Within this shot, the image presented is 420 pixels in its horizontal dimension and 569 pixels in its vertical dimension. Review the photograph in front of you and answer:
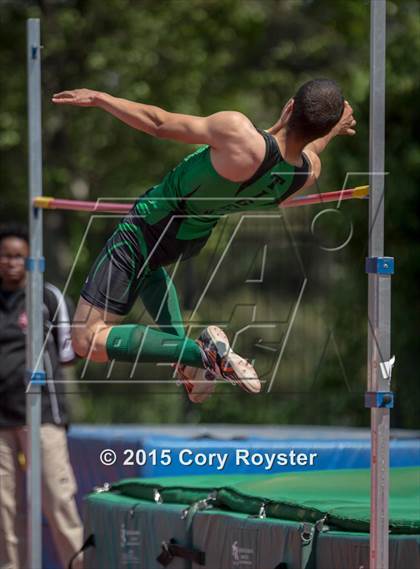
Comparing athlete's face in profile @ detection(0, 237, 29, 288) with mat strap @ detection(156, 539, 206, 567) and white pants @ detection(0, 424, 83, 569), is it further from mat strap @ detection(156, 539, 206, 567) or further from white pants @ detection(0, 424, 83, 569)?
mat strap @ detection(156, 539, 206, 567)

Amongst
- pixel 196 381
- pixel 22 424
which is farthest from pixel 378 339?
pixel 22 424

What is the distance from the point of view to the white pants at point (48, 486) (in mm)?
6766

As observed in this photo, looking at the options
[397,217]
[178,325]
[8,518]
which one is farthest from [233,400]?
[178,325]

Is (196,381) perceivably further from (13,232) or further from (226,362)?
(13,232)

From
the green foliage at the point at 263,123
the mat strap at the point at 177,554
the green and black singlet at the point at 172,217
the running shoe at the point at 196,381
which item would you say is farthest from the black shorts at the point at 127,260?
the green foliage at the point at 263,123

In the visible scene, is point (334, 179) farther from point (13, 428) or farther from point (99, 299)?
point (99, 299)

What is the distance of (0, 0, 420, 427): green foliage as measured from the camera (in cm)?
1170

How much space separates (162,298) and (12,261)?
1.74m

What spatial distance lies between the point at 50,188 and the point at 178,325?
9.33 metres

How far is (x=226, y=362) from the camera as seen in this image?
4988mm

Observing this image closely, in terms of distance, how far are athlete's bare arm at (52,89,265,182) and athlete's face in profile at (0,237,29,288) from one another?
2026 mm

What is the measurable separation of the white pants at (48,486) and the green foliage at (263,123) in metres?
4.10

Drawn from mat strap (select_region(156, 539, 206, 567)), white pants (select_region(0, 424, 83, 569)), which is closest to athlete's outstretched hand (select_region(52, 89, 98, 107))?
mat strap (select_region(156, 539, 206, 567))

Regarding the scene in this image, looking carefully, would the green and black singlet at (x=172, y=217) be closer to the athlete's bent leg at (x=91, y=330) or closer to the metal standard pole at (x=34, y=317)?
the athlete's bent leg at (x=91, y=330)
